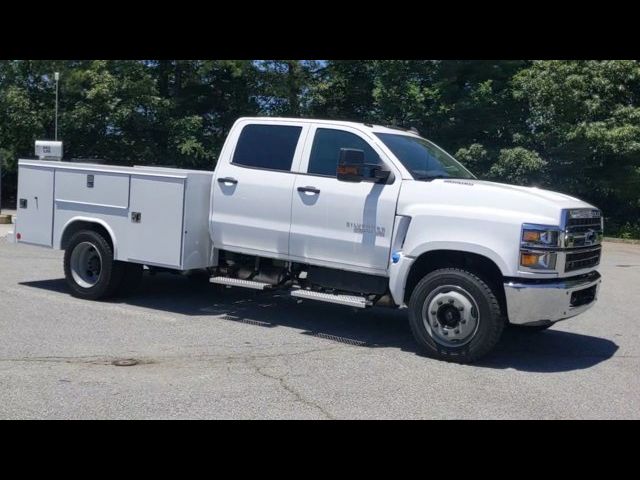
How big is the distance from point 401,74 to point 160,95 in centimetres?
892

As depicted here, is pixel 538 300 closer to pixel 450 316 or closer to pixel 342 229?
pixel 450 316

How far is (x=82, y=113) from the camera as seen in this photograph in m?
24.9

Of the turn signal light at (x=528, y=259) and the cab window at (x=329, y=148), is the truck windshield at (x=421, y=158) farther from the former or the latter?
the turn signal light at (x=528, y=259)

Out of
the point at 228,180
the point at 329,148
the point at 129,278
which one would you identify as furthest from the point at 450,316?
the point at 129,278

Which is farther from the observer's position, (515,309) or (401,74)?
(401,74)

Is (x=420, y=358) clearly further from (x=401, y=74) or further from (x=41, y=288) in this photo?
(x=401, y=74)

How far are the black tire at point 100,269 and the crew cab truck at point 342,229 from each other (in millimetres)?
18

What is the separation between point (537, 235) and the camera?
21.5ft

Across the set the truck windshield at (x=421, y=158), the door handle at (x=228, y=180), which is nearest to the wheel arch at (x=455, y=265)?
the truck windshield at (x=421, y=158)

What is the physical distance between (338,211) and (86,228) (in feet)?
12.0

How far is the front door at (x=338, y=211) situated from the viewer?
24.4ft

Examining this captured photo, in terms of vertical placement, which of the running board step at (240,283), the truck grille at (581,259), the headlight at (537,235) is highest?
the headlight at (537,235)

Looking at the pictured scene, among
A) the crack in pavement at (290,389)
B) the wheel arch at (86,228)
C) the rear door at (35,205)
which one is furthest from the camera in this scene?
the rear door at (35,205)

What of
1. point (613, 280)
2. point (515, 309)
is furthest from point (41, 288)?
point (613, 280)
